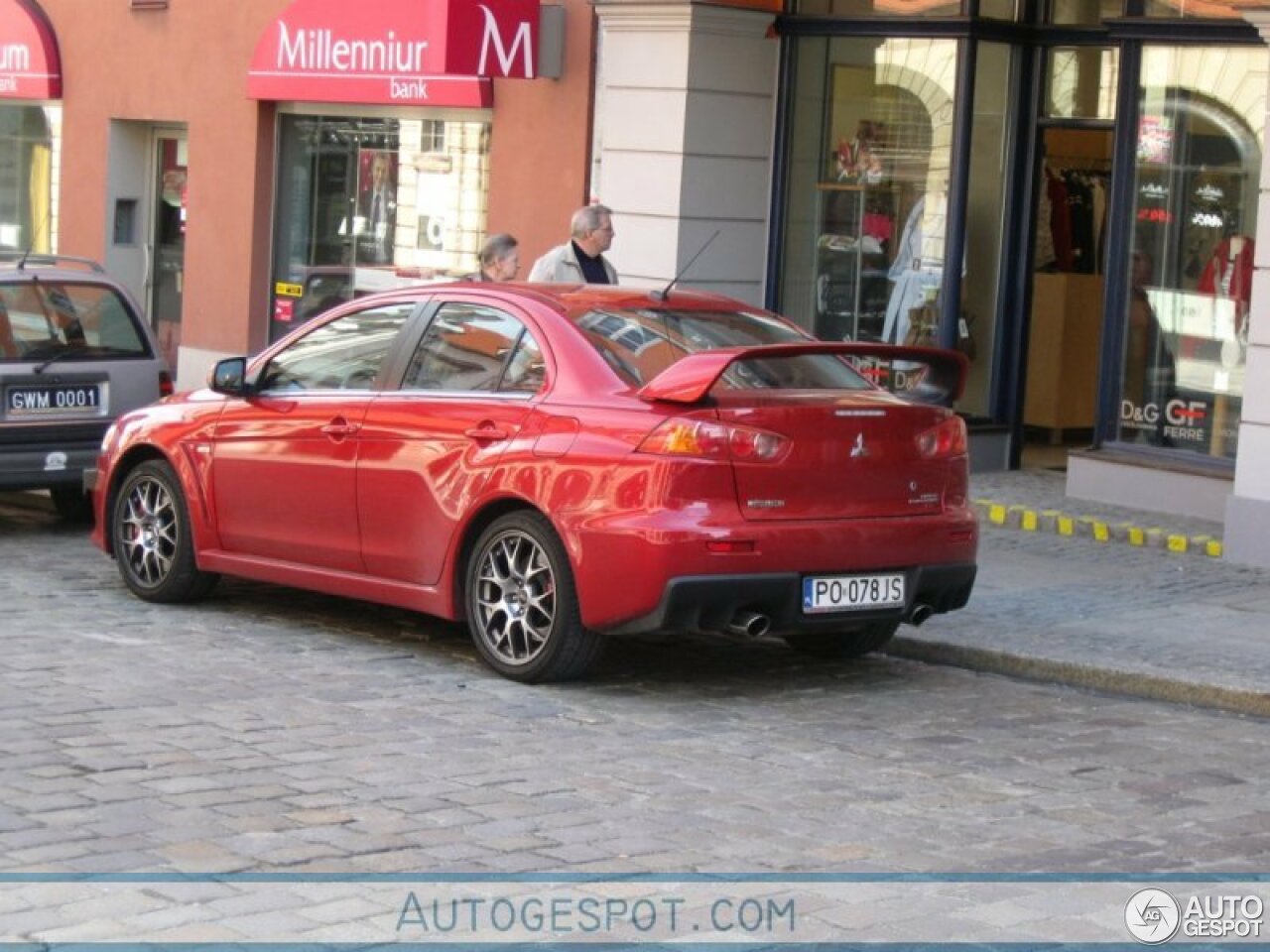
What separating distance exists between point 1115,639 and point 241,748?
4423mm

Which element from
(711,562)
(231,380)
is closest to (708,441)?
(711,562)

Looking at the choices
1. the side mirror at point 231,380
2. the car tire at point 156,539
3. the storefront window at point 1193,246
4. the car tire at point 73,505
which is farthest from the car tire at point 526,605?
the storefront window at point 1193,246

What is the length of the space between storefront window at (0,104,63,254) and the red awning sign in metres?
0.43

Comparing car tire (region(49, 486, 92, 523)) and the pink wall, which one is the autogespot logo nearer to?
car tire (region(49, 486, 92, 523))

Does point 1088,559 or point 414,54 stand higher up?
point 414,54

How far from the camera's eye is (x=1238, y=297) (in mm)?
Answer: 14188

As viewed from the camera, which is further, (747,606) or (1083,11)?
(1083,11)

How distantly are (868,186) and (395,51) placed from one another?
4.29 m

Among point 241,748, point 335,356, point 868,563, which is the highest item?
point 335,356

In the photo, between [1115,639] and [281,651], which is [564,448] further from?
[1115,639]

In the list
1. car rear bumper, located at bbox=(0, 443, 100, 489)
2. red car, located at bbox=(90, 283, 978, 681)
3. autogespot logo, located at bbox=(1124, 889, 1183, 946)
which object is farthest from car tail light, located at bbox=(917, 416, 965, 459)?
car rear bumper, located at bbox=(0, 443, 100, 489)

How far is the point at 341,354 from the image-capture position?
10.2m

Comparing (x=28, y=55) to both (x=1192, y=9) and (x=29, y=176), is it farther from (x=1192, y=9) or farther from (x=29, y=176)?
(x=1192, y=9)

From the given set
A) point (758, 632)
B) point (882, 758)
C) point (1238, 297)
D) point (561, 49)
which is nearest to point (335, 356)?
point (758, 632)
